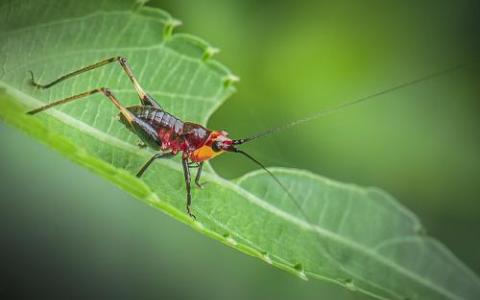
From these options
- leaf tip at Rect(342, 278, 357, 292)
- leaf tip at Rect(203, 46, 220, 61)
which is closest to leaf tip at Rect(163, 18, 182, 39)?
leaf tip at Rect(203, 46, 220, 61)

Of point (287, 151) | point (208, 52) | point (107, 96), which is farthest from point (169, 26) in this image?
point (287, 151)

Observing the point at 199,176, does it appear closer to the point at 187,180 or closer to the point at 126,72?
the point at 187,180

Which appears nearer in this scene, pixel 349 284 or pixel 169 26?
pixel 349 284

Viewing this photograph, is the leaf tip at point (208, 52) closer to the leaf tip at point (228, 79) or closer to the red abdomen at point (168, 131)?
the leaf tip at point (228, 79)

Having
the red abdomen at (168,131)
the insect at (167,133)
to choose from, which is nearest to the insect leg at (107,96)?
the insect at (167,133)

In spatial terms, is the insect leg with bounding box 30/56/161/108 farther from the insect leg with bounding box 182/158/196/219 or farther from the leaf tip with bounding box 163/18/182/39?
the insect leg with bounding box 182/158/196/219

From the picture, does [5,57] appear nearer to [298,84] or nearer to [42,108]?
[42,108]
